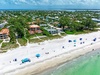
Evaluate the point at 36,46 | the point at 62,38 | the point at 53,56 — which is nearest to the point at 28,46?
the point at 36,46

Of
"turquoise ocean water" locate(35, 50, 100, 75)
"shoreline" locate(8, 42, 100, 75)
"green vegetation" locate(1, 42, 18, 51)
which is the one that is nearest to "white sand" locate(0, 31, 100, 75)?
"shoreline" locate(8, 42, 100, 75)

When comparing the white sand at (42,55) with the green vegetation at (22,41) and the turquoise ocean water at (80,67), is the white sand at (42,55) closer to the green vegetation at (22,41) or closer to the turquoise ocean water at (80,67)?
the turquoise ocean water at (80,67)

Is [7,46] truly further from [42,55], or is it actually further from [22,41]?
[42,55]

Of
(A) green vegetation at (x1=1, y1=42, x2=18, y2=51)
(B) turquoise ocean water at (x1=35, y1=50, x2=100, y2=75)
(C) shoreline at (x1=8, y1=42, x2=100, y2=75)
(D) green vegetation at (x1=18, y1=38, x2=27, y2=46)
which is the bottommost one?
(B) turquoise ocean water at (x1=35, y1=50, x2=100, y2=75)

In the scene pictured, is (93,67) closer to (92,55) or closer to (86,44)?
(92,55)

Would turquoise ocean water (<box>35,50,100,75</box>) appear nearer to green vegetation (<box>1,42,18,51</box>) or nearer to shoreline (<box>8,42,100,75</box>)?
shoreline (<box>8,42,100,75</box>)

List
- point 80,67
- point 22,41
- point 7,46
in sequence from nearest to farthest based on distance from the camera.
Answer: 1. point 80,67
2. point 7,46
3. point 22,41

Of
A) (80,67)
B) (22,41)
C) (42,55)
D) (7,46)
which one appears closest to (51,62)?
(42,55)
